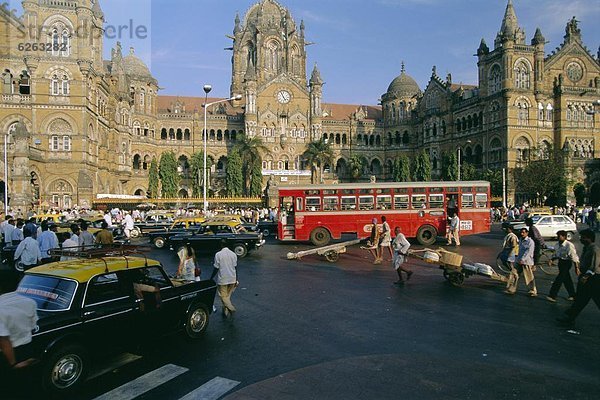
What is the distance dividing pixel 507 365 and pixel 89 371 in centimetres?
628

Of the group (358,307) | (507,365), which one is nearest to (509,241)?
(358,307)

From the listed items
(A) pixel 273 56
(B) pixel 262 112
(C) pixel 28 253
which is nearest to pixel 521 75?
(B) pixel 262 112

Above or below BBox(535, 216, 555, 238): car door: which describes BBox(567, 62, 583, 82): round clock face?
above

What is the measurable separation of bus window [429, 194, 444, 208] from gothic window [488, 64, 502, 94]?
3493 centimetres

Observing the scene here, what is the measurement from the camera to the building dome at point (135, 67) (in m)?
60.9

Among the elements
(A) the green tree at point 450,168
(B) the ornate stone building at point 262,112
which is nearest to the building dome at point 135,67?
(B) the ornate stone building at point 262,112

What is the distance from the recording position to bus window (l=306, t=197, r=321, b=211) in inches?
879

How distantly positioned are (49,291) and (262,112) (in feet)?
190

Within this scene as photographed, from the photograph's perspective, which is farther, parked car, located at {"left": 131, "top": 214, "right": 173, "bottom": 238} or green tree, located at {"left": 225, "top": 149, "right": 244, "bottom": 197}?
green tree, located at {"left": 225, "top": 149, "right": 244, "bottom": 197}

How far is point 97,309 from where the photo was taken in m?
6.35

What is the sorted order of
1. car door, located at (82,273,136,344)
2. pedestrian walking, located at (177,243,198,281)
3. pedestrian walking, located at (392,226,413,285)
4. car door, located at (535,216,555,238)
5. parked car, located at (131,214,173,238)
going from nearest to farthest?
car door, located at (82,273,136,344), pedestrian walking, located at (177,243,198,281), pedestrian walking, located at (392,226,413,285), car door, located at (535,216,555,238), parked car, located at (131,214,173,238)

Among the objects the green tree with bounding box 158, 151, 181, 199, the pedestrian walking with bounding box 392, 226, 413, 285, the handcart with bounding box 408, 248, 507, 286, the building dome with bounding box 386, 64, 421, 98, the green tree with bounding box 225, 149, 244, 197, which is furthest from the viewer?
the building dome with bounding box 386, 64, 421, 98

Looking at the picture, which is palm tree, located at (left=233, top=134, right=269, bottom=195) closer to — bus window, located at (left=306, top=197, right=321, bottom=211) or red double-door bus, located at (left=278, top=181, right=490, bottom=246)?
red double-door bus, located at (left=278, top=181, right=490, bottom=246)

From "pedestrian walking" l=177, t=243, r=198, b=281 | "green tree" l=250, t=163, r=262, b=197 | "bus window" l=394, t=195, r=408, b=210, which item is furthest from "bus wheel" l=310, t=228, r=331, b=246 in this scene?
"green tree" l=250, t=163, r=262, b=197
